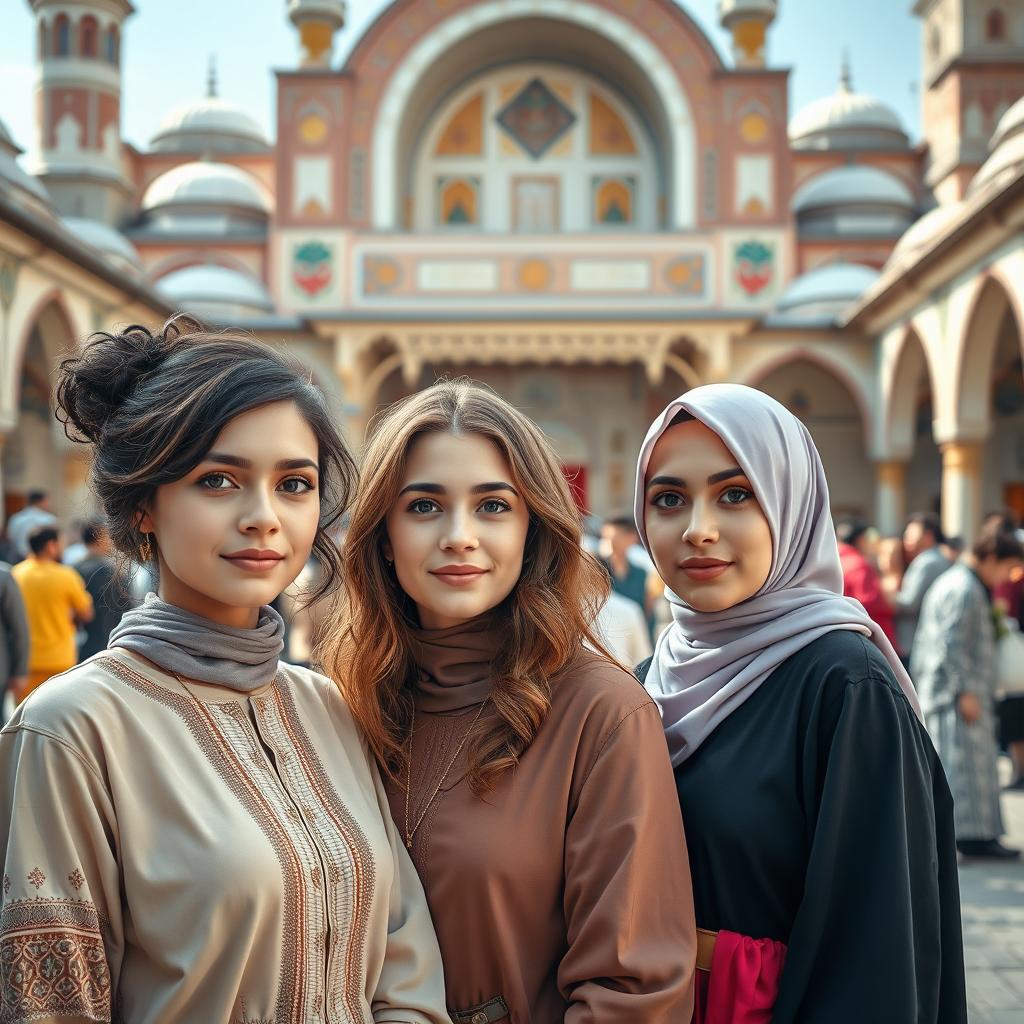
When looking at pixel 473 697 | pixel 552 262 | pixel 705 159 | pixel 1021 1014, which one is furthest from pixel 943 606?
pixel 705 159

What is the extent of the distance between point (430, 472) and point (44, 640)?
5.84 m

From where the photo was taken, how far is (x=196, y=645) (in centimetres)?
180

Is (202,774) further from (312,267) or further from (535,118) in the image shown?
(535,118)

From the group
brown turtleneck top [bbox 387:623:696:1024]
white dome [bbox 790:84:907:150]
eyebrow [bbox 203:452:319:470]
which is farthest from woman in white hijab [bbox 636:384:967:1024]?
white dome [bbox 790:84:907:150]

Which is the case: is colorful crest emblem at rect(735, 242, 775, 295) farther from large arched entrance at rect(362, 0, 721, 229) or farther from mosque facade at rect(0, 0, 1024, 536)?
large arched entrance at rect(362, 0, 721, 229)

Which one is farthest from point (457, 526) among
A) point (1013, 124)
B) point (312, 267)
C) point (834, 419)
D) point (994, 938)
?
point (834, 419)

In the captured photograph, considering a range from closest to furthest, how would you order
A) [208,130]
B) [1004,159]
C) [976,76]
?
[1004,159]
[976,76]
[208,130]

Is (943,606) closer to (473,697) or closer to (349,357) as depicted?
(473,697)

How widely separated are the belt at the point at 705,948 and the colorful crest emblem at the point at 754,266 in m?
18.7

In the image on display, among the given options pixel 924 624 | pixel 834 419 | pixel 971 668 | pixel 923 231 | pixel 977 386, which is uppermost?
pixel 923 231

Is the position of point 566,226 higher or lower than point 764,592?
higher

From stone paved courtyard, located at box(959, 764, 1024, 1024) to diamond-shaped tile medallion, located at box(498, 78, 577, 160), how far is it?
18.8 meters

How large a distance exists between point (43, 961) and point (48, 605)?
5994 mm

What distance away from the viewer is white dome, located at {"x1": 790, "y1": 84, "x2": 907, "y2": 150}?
85.0ft
